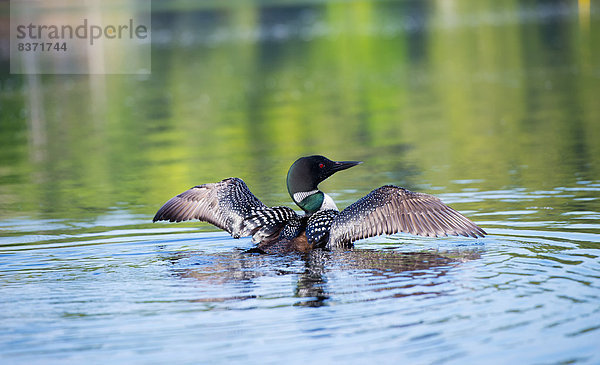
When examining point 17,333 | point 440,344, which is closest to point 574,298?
point 440,344

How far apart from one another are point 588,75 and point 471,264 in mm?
16745

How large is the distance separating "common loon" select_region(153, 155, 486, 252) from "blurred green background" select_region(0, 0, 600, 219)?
1.82 metres

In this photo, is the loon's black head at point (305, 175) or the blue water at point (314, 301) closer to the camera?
the blue water at point (314, 301)

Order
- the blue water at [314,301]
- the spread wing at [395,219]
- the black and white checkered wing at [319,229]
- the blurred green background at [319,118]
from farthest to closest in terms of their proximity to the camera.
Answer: the blurred green background at [319,118], the black and white checkered wing at [319,229], the spread wing at [395,219], the blue water at [314,301]

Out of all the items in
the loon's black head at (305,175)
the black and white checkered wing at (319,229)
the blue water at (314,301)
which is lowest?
the blue water at (314,301)

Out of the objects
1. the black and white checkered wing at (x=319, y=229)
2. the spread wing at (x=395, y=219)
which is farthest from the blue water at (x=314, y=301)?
the black and white checkered wing at (x=319, y=229)

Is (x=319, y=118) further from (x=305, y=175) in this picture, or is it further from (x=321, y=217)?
(x=321, y=217)

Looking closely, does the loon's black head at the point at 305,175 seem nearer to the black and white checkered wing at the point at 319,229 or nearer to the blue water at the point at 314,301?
the black and white checkered wing at the point at 319,229

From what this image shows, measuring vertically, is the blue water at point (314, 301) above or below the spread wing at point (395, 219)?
below

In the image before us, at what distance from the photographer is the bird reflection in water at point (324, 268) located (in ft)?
19.7

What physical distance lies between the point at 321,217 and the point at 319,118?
1058 centimetres

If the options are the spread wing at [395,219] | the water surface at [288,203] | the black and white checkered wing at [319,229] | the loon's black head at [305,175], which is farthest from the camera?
the loon's black head at [305,175]

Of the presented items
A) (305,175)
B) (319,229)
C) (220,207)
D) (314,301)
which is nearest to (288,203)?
(220,207)

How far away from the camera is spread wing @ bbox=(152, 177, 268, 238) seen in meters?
8.33
